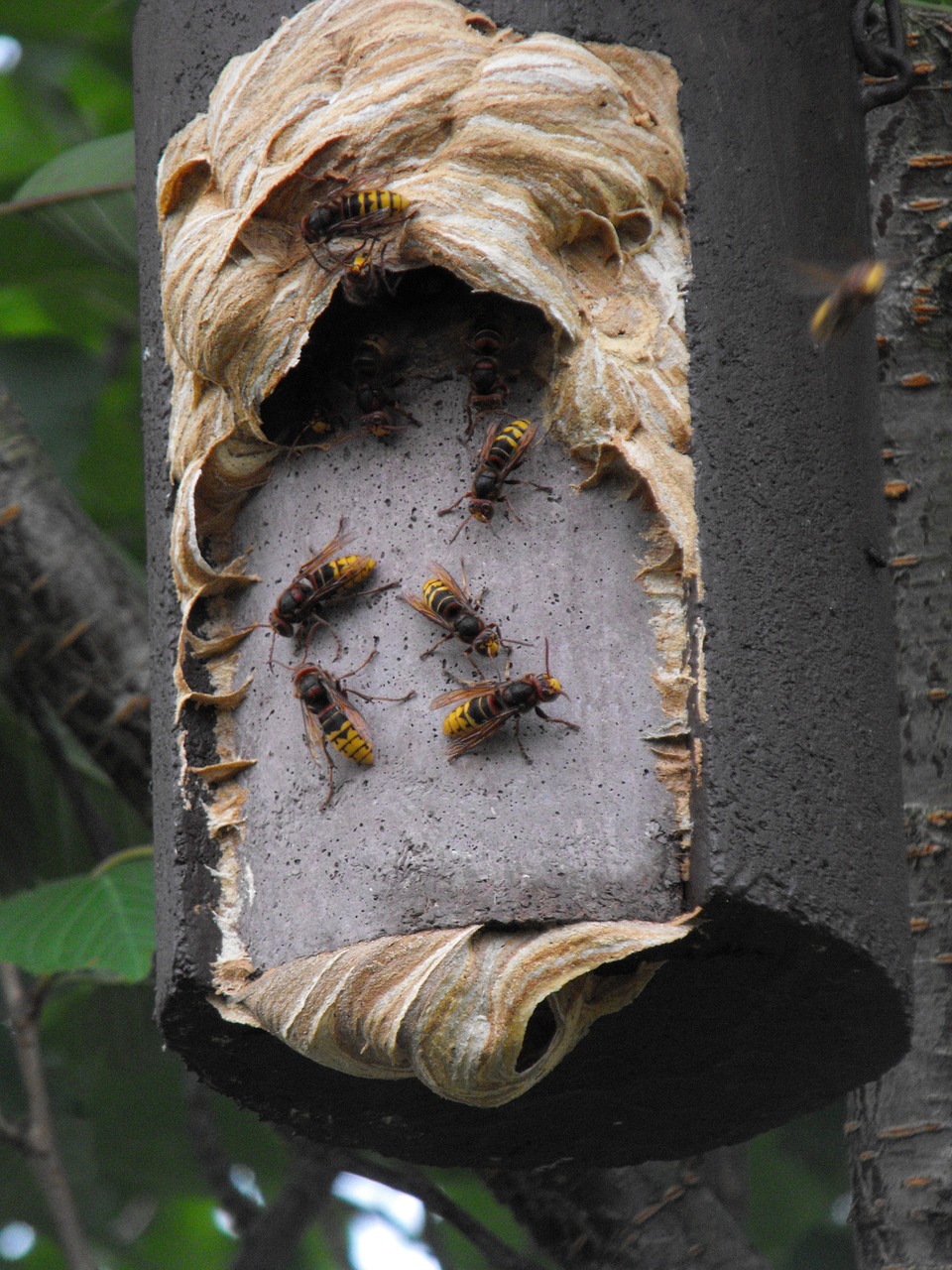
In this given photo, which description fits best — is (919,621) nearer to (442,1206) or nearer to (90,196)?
(442,1206)

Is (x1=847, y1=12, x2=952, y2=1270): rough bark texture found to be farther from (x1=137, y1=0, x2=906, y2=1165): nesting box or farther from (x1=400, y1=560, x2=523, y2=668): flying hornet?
(x1=400, y1=560, x2=523, y2=668): flying hornet

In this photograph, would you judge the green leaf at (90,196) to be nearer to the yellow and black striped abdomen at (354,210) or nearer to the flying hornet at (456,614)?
the yellow and black striped abdomen at (354,210)

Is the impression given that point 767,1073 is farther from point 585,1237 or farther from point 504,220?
point 504,220

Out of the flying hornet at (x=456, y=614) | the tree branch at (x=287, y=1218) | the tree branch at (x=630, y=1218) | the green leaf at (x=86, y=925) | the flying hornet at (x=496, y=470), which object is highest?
the flying hornet at (x=496, y=470)

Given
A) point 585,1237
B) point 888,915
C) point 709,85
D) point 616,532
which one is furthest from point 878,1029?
point 709,85

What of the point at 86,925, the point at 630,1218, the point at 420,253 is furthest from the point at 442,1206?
the point at 420,253

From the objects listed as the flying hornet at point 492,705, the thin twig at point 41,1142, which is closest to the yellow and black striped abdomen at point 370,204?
the flying hornet at point 492,705
